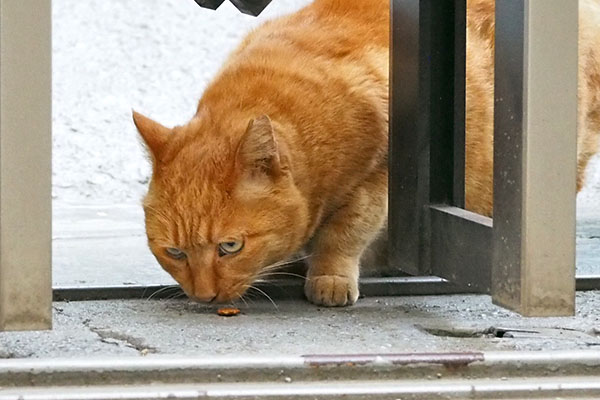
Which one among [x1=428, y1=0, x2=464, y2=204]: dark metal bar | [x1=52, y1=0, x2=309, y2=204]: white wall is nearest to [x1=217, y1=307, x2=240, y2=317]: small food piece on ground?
[x1=428, y1=0, x2=464, y2=204]: dark metal bar

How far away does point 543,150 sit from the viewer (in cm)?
178

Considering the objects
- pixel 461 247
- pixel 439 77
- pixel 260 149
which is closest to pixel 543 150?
pixel 461 247

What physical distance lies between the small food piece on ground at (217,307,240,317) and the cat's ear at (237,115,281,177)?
0.91ft

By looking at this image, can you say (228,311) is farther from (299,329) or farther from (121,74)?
(121,74)

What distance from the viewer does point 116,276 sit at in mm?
2656

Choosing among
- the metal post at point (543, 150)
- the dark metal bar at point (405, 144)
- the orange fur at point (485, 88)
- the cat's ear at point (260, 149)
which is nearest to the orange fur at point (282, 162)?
the cat's ear at point (260, 149)

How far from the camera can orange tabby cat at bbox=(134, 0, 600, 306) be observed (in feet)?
7.29

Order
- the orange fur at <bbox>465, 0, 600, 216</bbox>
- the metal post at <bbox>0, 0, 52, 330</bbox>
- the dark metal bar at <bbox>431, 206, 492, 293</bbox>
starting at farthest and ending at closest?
the orange fur at <bbox>465, 0, 600, 216</bbox> < the dark metal bar at <bbox>431, 206, 492, 293</bbox> < the metal post at <bbox>0, 0, 52, 330</bbox>

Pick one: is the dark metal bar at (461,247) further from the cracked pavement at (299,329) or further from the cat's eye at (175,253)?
the cat's eye at (175,253)

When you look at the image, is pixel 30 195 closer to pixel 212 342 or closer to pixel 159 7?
pixel 212 342

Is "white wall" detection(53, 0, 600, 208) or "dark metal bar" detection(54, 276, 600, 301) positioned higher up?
"white wall" detection(53, 0, 600, 208)

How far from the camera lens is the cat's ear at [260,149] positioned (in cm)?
214

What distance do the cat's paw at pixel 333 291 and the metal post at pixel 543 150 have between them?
584mm

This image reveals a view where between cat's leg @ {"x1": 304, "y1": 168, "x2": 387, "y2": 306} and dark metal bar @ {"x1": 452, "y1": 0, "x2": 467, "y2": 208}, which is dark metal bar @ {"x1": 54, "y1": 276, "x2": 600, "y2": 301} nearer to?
cat's leg @ {"x1": 304, "y1": 168, "x2": 387, "y2": 306}
